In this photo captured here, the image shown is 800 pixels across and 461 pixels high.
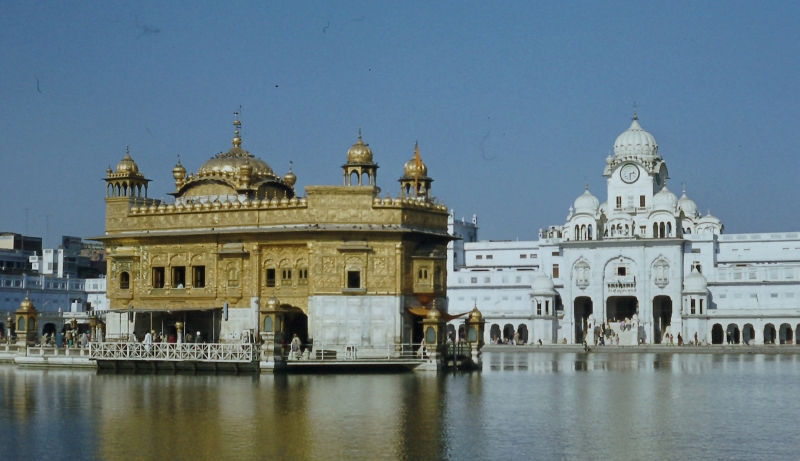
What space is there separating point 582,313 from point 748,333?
12.9 metres

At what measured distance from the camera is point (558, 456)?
20516 mm

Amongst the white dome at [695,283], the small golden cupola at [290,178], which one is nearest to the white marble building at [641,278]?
the white dome at [695,283]

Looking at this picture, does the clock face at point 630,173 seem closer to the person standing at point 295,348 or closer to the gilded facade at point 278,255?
the gilded facade at point 278,255

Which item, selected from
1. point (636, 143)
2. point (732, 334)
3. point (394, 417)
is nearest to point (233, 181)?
point (394, 417)

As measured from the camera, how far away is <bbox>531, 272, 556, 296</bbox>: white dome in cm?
9119

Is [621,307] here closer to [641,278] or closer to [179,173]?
[641,278]

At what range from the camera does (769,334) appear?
286 feet

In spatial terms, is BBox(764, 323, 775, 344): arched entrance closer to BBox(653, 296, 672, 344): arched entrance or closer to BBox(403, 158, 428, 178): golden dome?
BBox(653, 296, 672, 344): arched entrance

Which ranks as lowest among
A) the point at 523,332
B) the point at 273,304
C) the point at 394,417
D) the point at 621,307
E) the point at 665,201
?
the point at 394,417

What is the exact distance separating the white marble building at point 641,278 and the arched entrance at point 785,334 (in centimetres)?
7

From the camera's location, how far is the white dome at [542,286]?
9119 centimetres

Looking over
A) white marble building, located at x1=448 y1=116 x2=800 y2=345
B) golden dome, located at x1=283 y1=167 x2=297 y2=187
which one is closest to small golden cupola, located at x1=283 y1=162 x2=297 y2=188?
golden dome, located at x1=283 y1=167 x2=297 y2=187

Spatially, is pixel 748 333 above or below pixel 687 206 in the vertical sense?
below

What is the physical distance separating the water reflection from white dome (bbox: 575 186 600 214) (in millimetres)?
54137
